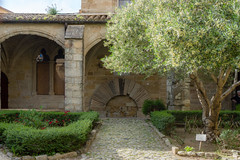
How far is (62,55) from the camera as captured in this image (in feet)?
45.0

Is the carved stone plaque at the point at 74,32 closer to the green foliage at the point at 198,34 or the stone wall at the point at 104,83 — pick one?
the stone wall at the point at 104,83

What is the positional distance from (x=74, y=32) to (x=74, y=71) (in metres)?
1.44

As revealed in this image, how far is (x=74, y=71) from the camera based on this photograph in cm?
943

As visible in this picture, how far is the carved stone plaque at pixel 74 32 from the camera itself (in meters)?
9.34

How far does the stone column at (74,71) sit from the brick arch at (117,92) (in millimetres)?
3200

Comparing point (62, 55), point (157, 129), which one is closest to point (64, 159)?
point (157, 129)

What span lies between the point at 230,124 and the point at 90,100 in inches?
251

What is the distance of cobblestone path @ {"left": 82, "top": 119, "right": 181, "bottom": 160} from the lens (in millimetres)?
5770

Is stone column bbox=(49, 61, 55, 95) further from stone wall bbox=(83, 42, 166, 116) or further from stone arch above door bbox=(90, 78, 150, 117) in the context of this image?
stone arch above door bbox=(90, 78, 150, 117)

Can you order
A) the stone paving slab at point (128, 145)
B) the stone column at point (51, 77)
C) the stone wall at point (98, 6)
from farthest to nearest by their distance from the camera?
the stone column at point (51, 77) < the stone wall at point (98, 6) < the stone paving slab at point (128, 145)

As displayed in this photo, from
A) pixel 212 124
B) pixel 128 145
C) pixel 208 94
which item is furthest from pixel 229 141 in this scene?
pixel 208 94

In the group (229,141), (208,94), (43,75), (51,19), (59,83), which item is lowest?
(229,141)

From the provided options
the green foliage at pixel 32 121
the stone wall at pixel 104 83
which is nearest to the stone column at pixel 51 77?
the stone wall at pixel 104 83

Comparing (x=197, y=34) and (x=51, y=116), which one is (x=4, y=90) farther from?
(x=197, y=34)
